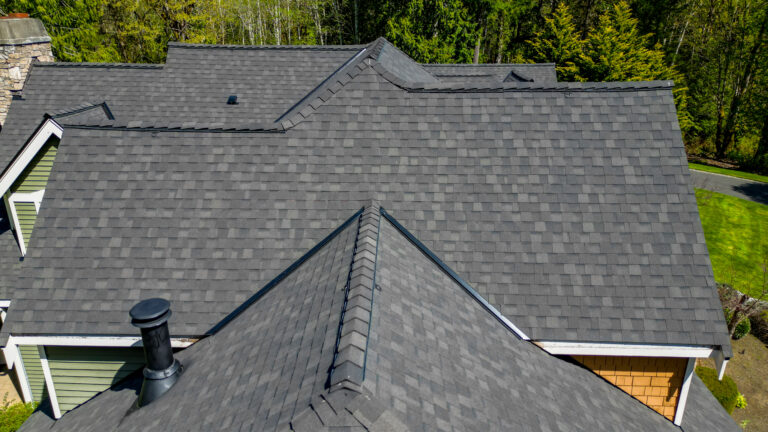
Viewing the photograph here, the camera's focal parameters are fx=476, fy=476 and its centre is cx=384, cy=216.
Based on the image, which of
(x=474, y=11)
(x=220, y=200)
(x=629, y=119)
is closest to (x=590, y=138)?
(x=629, y=119)

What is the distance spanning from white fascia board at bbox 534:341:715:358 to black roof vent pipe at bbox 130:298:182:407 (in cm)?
545

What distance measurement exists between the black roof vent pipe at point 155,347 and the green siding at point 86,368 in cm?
190

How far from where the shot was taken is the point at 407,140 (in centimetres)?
918

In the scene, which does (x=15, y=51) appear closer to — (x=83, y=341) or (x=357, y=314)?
(x=83, y=341)

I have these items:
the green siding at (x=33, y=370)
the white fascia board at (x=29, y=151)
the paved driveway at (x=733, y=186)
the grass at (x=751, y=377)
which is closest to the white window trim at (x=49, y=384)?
the green siding at (x=33, y=370)

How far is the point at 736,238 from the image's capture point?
73.7ft

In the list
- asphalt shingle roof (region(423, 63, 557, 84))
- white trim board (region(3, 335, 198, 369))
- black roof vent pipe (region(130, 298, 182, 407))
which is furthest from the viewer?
asphalt shingle roof (region(423, 63, 557, 84))

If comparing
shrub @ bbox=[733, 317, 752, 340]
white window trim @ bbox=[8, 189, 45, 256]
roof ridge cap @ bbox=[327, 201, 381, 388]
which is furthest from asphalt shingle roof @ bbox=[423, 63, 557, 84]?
white window trim @ bbox=[8, 189, 45, 256]

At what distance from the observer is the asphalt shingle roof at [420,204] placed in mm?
7746

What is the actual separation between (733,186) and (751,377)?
19.2 metres

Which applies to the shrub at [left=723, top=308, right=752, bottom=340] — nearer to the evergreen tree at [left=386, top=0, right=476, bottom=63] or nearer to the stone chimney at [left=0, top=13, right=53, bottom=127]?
the evergreen tree at [left=386, top=0, right=476, bottom=63]

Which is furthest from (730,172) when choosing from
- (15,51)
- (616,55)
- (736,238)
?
(15,51)

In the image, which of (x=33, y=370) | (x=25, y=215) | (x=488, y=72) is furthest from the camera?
(x=488, y=72)

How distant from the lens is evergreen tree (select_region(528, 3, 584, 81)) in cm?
2892
